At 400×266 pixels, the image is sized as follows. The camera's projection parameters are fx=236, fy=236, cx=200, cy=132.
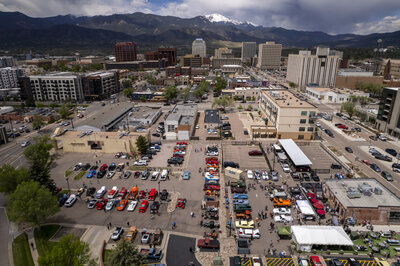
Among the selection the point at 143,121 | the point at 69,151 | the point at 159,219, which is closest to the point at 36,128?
the point at 69,151

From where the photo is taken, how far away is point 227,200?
37.5 metres

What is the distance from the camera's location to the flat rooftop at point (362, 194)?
3316 centimetres

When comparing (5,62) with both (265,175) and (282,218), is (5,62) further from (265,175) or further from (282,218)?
(282,218)

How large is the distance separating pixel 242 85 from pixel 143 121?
236ft

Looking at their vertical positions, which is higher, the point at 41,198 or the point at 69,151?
the point at 41,198

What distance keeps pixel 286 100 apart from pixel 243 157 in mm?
25953

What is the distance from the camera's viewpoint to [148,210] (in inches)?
1399

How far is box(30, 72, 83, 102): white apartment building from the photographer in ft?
Result: 350

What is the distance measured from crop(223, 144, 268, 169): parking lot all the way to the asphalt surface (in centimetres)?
2300

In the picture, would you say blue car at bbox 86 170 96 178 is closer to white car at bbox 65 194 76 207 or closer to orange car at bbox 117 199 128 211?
white car at bbox 65 194 76 207

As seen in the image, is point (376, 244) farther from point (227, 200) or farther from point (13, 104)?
point (13, 104)

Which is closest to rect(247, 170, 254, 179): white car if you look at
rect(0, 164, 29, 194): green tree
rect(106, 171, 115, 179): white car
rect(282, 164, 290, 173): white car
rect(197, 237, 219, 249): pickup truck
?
rect(282, 164, 290, 173): white car

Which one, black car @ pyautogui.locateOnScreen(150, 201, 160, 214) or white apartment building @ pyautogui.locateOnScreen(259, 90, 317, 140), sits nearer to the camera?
A: black car @ pyautogui.locateOnScreen(150, 201, 160, 214)

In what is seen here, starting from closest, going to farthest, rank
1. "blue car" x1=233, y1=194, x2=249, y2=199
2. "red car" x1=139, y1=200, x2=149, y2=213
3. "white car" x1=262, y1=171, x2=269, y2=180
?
1. "red car" x1=139, y1=200, x2=149, y2=213
2. "blue car" x1=233, y1=194, x2=249, y2=199
3. "white car" x1=262, y1=171, x2=269, y2=180
